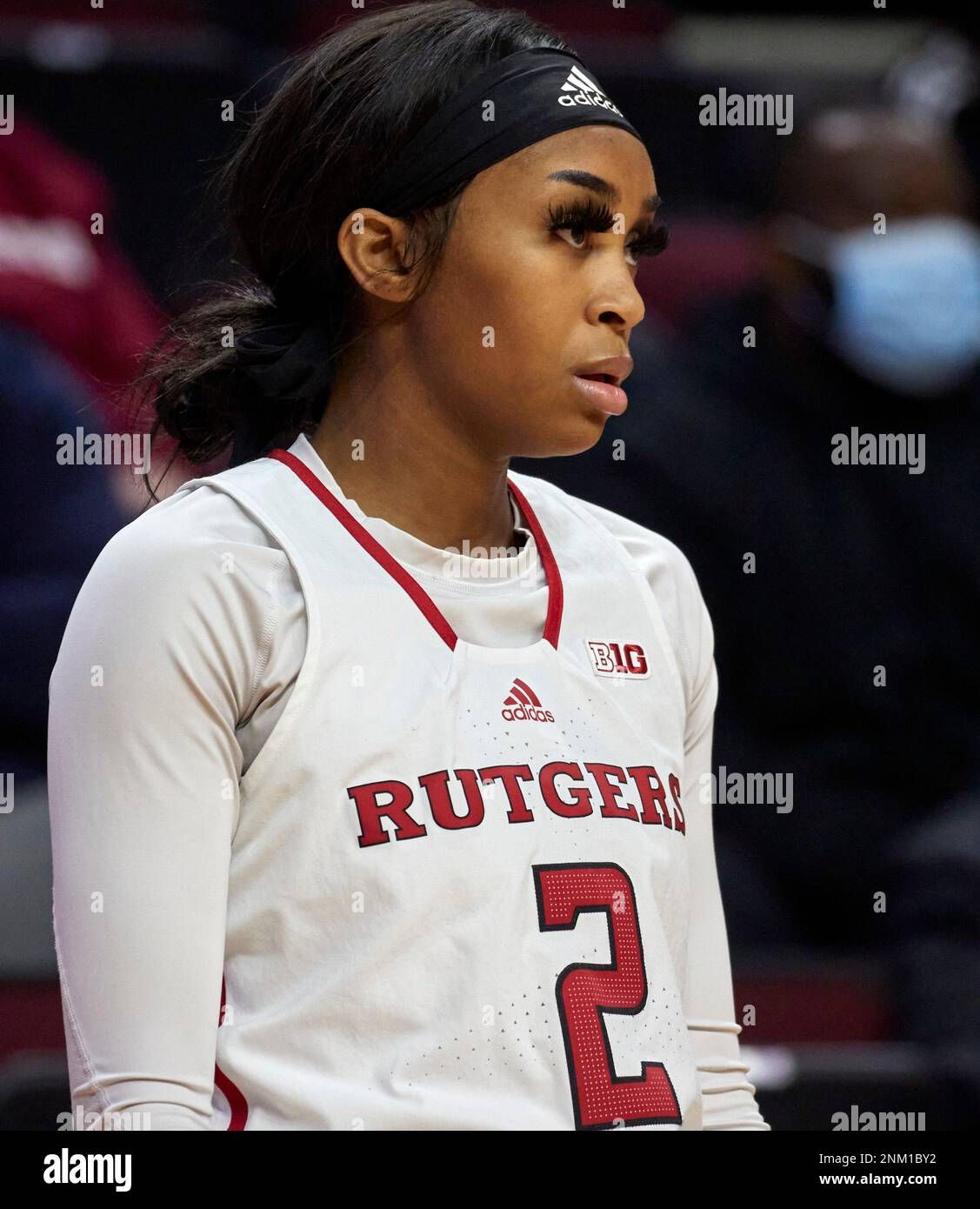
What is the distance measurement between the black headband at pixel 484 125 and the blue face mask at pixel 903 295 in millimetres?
1651

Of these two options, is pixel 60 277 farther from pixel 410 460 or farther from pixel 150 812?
pixel 150 812

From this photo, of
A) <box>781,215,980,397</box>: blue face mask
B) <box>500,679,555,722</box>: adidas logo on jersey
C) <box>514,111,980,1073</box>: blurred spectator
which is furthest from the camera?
<box>781,215,980,397</box>: blue face mask

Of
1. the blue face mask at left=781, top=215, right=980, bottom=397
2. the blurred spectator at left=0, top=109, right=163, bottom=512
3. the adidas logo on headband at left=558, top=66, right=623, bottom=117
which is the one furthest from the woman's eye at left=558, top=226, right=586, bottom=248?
the blue face mask at left=781, top=215, right=980, bottom=397

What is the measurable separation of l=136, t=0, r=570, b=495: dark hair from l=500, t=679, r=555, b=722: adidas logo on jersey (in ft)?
1.08

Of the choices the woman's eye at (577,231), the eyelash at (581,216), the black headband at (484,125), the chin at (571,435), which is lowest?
the chin at (571,435)

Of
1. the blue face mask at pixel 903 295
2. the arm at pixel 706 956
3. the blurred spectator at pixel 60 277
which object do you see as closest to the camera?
the arm at pixel 706 956

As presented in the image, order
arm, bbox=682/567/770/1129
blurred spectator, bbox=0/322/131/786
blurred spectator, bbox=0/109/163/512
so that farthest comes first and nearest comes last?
blurred spectator, bbox=0/109/163/512 < blurred spectator, bbox=0/322/131/786 < arm, bbox=682/567/770/1129

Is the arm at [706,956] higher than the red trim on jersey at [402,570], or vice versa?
the red trim on jersey at [402,570]

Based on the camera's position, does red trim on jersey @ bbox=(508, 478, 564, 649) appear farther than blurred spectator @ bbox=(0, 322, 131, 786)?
No

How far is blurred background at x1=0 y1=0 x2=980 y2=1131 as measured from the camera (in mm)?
2459

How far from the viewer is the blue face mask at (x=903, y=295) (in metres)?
3.04

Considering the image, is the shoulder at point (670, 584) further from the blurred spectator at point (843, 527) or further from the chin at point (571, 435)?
the blurred spectator at point (843, 527)

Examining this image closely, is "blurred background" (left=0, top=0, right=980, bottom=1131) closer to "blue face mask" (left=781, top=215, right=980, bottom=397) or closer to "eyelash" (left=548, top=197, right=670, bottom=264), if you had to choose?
"blue face mask" (left=781, top=215, right=980, bottom=397)

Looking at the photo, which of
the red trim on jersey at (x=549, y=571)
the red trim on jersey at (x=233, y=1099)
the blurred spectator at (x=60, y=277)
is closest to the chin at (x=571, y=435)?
the red trim on jersey at (x=549, y=571)
